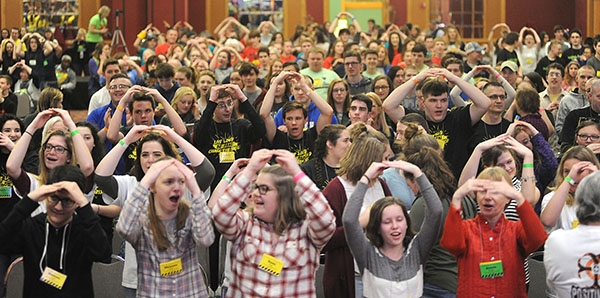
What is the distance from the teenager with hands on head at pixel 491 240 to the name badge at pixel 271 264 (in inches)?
33.1

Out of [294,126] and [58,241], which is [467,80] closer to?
[294,126]

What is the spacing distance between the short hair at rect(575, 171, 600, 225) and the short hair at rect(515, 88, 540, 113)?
3.56 m

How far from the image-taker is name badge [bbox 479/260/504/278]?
5094 millimetres

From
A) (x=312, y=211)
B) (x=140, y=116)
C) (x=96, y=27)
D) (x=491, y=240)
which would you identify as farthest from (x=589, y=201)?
(x=96, y=27)

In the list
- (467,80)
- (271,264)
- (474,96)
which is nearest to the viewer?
(271,264)

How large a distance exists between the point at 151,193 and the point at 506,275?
1.85 meters

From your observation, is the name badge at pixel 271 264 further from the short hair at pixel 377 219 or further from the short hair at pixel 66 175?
the short hair at pixel 66 175

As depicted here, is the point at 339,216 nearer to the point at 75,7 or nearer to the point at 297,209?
the point at 297,209

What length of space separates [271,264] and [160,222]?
599mm

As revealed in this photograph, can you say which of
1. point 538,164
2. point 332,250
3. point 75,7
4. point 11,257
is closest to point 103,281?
point 11,257

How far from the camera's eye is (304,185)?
494cm

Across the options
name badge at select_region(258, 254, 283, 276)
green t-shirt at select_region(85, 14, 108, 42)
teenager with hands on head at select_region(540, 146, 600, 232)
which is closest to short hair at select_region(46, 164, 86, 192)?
name badge at select_region(258, 254, 283, 276)

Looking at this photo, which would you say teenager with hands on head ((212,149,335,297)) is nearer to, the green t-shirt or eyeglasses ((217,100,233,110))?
eyeglasses ((217,100,233,110))

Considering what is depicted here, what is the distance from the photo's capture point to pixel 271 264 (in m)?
4.91
